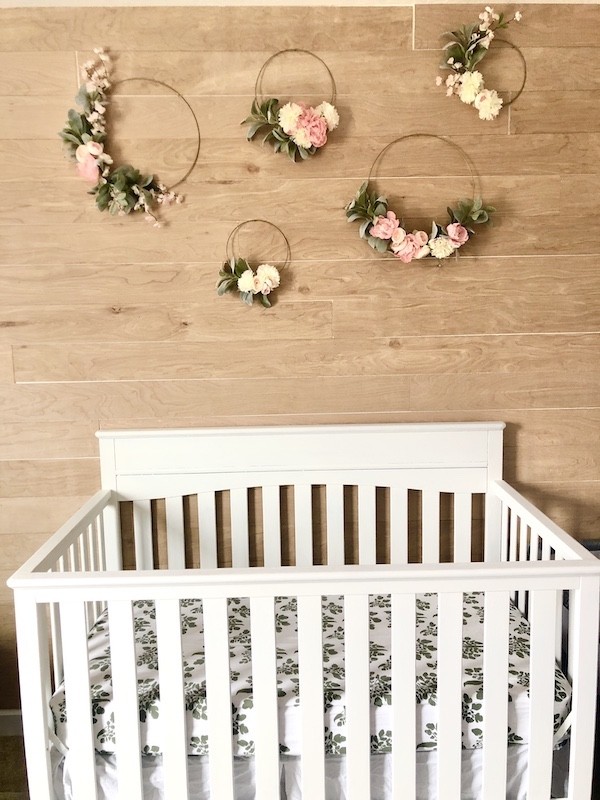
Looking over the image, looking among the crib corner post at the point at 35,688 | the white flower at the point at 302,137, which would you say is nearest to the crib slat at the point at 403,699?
the crib corner post at the point at 35,688

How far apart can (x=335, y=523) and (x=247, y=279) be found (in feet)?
2.45

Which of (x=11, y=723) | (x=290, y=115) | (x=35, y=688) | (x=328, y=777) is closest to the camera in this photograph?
(x=35, y=688)

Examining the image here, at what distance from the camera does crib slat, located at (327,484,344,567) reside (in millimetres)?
2096

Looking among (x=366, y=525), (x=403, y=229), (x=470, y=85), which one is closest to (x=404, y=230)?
(x=403, y=229)

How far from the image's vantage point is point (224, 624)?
4.55 ft

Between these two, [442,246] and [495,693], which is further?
[442,246]

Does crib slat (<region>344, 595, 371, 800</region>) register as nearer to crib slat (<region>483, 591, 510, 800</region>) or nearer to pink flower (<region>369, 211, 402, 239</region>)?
crib slat (<region>483, 591, 510, 800</region>)

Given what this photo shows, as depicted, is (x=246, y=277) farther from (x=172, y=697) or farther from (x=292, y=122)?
(x=172, y=697)

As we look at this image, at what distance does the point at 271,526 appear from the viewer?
6.88 feet

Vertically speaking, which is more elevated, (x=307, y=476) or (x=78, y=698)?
(x=307, y=476)

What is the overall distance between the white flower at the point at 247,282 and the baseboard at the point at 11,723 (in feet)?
4.76

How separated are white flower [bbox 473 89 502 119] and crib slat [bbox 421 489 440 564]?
1.07 m

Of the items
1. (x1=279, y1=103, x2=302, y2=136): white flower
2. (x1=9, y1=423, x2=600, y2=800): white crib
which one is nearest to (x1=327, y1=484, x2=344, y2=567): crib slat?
(x1=9, y1=423, x2=600, y2=800): white crib

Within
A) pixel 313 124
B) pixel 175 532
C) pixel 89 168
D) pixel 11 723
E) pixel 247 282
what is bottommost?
pixel 11 723
